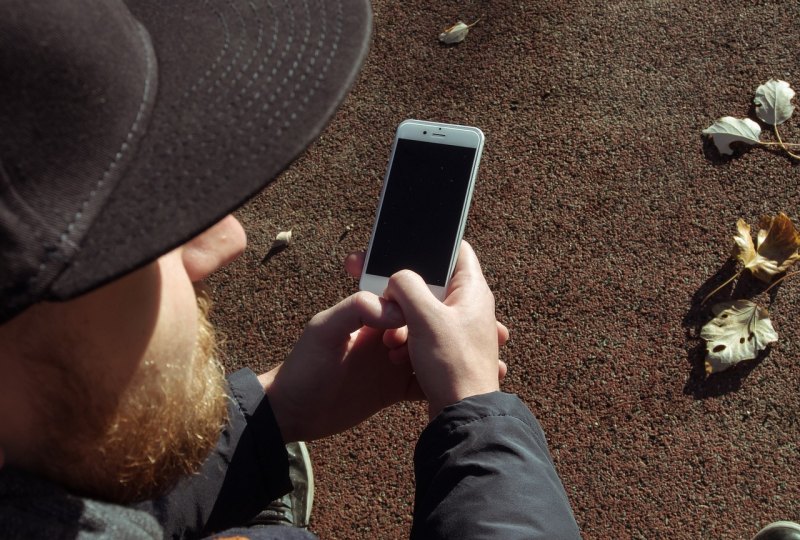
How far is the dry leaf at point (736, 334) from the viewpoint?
2.53m

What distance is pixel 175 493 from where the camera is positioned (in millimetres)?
1803

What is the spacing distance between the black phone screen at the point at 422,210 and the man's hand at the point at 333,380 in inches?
8.9

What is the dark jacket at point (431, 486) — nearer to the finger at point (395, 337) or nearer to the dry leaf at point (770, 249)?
the finger at point (395, 337)

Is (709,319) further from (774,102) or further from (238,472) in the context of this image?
(238,472)

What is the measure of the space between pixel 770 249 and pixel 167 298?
2343mm

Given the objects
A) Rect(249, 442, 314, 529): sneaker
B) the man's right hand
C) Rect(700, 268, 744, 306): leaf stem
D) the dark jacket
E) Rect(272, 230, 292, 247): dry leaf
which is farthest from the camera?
Rect(272, 230, 292, 247): dry leaf

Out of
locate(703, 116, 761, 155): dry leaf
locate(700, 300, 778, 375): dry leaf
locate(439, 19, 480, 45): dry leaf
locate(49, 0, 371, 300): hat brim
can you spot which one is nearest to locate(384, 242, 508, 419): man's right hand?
locate(49, 0, 371, 300): hat brim

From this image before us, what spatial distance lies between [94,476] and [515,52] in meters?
2.61

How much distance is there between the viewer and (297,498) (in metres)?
2.56

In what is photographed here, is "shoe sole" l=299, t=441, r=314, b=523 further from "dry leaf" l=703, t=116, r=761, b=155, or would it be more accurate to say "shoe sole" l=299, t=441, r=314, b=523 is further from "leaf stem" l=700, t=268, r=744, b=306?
"dry leaf" l=703, t=116, r=761, b=155

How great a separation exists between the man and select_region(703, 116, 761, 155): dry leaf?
1.52 m

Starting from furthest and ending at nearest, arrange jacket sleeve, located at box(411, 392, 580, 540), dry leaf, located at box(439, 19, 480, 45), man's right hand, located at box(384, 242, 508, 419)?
dry leaf, located at box(439, 19, 480, 45) < man's right hand, located at box(384, 242, 508, 419) < jacket sleeve, located at box(411, 392, 580, 540)

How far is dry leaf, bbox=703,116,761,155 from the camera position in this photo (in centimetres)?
282

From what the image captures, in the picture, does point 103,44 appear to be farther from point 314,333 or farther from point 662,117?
point 662,117
